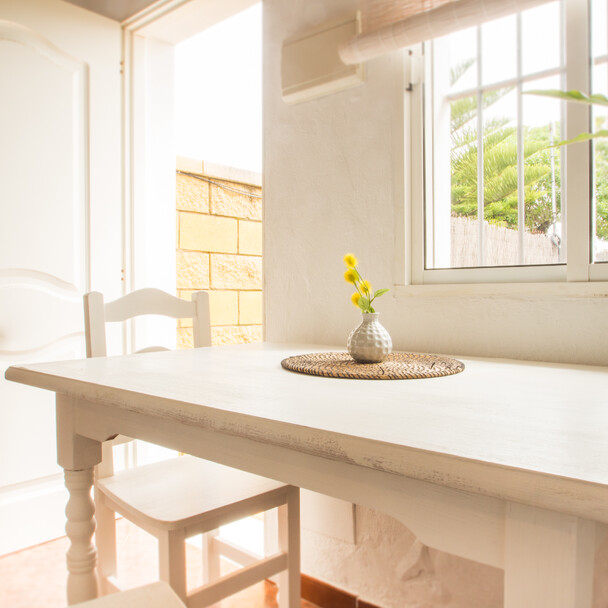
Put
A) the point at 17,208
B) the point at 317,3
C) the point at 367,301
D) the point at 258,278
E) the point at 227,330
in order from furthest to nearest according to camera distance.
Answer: the point at 258,278
the point at 227,330
the point at 17,208
the point at 317,3
the point at 367,301

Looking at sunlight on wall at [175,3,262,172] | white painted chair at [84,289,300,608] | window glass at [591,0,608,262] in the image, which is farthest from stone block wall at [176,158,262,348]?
window glass at [591,0,608,262]

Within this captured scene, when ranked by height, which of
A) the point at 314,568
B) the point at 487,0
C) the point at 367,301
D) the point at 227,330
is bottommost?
the point at 314,568

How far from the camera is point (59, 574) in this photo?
69.6 inches

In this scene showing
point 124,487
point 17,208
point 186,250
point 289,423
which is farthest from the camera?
point 186,250

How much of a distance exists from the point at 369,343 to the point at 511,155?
2.18ft

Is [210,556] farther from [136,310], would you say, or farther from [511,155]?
[511,155]

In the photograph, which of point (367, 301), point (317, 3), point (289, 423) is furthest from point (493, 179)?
point (289, 423)

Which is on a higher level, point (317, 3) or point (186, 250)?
point (317, 3)

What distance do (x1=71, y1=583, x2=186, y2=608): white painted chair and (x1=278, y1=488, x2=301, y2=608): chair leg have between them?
2.22 feet

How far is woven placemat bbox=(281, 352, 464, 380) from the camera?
0.93 meters

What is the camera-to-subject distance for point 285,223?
168 cm

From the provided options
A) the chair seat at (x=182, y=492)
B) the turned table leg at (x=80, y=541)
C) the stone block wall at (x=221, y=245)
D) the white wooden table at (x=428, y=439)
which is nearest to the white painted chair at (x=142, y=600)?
the white wooden table at (x=428, y=439)

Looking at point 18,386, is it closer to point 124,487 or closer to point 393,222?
point 124,487

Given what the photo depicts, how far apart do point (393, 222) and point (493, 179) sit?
10.9 inches
